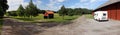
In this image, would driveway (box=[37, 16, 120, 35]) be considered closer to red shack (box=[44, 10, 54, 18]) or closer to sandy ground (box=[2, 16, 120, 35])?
sandy ground (box=[2, 16, 120, 35])

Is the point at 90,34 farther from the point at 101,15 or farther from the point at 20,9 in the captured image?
the point at 20,9

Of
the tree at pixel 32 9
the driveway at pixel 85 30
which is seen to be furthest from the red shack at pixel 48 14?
the driveway at pixel 85 30

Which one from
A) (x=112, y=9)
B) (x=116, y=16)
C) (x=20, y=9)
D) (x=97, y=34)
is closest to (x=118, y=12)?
(x=116, y=16)

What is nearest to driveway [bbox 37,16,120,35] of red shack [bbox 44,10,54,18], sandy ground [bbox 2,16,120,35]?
sandy ground [bbox 2,16,120,35]

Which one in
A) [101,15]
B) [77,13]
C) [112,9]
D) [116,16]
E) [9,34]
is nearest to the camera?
[9,34]

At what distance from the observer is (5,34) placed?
52.7 ft

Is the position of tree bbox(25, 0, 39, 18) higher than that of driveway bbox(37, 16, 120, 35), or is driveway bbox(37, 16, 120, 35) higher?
tree bbox(25, 0, 39, 18)

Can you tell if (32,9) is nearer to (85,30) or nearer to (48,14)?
(48,14)

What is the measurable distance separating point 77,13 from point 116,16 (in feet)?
198

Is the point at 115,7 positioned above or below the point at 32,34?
above

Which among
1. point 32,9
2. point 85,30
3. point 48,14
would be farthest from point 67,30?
point 48,14

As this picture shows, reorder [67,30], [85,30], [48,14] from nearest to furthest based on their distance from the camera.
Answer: [85,30] → [67,30] → [48,14]

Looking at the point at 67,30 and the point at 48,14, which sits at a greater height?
the point at 48,14

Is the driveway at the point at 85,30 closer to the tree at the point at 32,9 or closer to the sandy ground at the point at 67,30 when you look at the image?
the sandy ground at the point at 67,30
